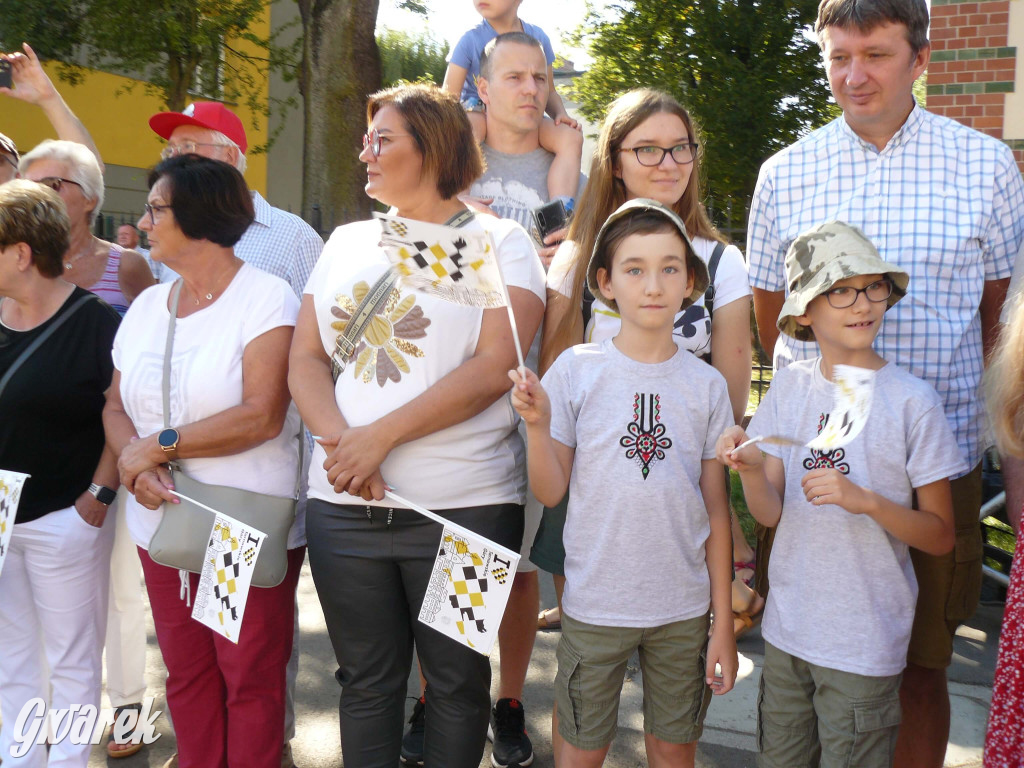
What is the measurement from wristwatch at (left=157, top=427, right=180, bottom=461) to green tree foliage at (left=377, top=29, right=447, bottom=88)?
2481cm

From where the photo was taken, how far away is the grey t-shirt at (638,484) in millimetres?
2455

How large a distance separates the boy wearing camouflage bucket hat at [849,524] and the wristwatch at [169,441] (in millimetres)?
1563

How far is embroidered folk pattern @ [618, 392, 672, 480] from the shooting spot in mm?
2469

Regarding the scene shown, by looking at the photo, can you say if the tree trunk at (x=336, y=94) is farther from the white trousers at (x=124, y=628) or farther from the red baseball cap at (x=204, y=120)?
the white trousers at (x=124, y=628)

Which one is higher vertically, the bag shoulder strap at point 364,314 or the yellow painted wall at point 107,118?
the yellow painted wall at point 107,118

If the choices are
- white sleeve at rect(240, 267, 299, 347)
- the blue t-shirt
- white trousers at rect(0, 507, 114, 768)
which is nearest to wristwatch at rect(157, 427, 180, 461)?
white sleeve at rect(240, 267, 299, 347)

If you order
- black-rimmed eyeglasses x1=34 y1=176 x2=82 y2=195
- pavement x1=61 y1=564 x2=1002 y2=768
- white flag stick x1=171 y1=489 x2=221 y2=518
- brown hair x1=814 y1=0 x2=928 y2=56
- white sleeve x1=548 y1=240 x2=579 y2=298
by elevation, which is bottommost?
pavement x1=61 y1=564 x2=1002 y2=768

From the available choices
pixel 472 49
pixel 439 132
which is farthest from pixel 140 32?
pixel 439 132

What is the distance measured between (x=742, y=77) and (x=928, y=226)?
1103cm

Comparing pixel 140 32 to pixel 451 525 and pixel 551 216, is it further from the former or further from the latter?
pixel 451 525

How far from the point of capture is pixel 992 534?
18.5 feet

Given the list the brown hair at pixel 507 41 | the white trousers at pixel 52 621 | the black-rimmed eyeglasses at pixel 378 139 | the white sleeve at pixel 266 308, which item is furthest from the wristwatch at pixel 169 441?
the brown hair at pixel 507 41

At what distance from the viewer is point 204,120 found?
3.65 metres

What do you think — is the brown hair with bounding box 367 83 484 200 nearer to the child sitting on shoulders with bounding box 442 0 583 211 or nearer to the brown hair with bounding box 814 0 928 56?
the child sitting on shoulders with bounding box 442 0 583 211
